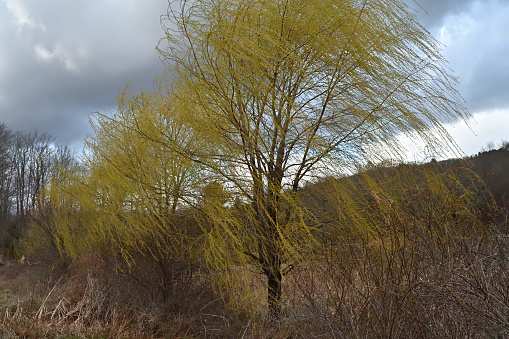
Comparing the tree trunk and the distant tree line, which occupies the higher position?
the distant tree line

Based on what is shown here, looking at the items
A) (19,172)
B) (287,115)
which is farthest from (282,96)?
(19,172)

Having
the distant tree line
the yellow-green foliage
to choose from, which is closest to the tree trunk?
the yellow-green foliage

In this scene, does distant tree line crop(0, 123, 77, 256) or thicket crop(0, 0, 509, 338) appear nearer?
thicket crop(0, 0, 509, 338)

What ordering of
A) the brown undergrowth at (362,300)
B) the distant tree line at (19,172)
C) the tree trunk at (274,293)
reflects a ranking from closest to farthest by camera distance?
the brown undergrowth at (362,300), the tree trunk at (274,293), the distant tree line at (19,172)

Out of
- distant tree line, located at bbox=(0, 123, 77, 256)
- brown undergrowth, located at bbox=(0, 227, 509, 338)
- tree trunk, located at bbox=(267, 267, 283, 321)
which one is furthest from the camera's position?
distant tree line, located at bbox=(0, 123, 77, 256)

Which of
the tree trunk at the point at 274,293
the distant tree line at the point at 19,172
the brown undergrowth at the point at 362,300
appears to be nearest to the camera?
the brown undergrowth at the point at 362,300

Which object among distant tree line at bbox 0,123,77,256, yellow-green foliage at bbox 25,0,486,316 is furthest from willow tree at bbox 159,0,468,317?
distant tree line at bbox 0,123,77,256

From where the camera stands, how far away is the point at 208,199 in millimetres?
4461

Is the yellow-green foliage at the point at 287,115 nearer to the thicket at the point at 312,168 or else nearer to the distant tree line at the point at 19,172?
the thicket at the point at 312,168

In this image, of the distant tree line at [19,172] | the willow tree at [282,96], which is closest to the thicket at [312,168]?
the willow tree at [282,96]

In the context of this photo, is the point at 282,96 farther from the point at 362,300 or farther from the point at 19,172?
the point at 19,172

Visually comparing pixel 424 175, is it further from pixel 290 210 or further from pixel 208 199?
pixel 208 199

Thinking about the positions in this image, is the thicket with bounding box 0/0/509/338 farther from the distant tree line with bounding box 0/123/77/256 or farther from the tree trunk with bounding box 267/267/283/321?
the distant tree line with bounding box 0/123/77/256

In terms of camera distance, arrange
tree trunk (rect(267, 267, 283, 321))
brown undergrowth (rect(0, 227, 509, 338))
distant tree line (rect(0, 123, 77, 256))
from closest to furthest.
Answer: brown undergrowth (rect(0, 227, 509, 338)), tree trunk (rect(267, 267, 283, 321)), distant tree line (rect(0, 123, 77, 256))
